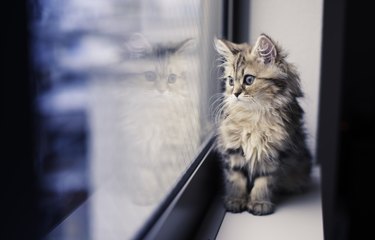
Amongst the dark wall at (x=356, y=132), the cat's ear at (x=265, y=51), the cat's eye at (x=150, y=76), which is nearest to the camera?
the cat's eye at (x=150, y=76)

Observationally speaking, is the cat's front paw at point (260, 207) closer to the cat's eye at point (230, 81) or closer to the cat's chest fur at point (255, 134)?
the cat's chest fur at point (255, 134)

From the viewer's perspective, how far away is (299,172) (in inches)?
40.2

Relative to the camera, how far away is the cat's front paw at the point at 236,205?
0.92 m

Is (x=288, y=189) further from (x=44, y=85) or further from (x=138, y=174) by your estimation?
(x=44, y=85)

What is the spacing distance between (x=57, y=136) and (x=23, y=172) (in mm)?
83

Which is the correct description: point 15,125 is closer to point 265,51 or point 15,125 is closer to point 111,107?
point 111,107

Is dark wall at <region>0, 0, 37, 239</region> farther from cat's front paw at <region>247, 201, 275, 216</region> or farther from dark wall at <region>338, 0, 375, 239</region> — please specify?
dark wall at <region>338, 0, 375, 239</region>

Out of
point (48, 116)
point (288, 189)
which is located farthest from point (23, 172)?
point (288, 189)

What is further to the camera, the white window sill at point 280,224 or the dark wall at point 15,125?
the white window sill at point 280,224

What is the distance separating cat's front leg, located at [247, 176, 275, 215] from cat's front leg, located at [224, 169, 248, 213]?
0.02m

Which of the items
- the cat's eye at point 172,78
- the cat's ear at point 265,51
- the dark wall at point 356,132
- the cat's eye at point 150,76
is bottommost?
the dark wall at point 356,132

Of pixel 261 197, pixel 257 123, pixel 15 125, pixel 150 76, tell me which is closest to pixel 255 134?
pixel 257 123

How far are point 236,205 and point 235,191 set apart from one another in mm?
29

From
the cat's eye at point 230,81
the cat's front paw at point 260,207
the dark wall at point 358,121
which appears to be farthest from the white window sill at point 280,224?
the dark wall at point 358,121
